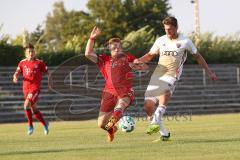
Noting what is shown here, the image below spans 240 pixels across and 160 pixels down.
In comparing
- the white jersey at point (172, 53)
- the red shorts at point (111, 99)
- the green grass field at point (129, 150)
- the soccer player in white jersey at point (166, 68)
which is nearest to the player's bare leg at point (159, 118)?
the soccer player in white jersey at point (166, 68)

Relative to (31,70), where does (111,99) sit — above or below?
below

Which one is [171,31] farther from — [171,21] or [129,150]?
[129,150]

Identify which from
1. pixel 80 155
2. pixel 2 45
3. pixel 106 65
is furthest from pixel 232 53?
pixel 80 155

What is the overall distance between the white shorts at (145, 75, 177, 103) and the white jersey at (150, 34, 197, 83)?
5 centimetres

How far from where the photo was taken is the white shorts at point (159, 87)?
1362 centimetres

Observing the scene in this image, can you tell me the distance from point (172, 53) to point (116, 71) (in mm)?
1218

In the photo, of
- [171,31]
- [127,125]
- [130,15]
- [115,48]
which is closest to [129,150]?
[127,125]

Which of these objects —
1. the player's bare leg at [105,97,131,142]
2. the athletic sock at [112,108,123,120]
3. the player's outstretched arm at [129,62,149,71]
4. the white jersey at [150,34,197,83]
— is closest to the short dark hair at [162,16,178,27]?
the white jersey at [150,34,197,83]

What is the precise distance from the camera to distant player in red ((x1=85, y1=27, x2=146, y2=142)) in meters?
13.9

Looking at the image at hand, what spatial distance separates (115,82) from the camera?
14.0m

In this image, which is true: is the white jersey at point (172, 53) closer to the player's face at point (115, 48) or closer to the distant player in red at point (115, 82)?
the distant player in red at point (115, 82)

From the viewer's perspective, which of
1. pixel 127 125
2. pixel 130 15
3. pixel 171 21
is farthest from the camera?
pixel 130 15

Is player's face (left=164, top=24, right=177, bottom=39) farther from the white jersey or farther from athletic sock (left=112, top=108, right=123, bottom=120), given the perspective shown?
athletic sock (left=112, top=108, right=123, bottom=120)

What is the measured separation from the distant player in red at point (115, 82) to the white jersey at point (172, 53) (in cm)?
45
